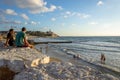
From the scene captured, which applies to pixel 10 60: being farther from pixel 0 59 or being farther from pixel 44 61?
pixel 44 61

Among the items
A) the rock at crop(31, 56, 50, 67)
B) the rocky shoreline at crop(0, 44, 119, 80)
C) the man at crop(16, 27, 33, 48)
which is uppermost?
the man at crop(16, 27, 33, 48)

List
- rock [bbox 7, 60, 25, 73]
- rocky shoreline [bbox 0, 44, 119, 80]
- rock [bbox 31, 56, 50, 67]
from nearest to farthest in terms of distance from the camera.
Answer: rocky shoreline [bbox 0, 44, 119, 80], rock [bbox 7, 60, 25, 73], rock [bbox 31, 56, 50, 67]

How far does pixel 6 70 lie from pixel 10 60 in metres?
0.32

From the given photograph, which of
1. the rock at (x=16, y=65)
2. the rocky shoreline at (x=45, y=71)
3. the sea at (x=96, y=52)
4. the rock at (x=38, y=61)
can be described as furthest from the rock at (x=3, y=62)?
the sea at (x=96, y=52)

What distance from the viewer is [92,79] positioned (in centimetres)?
411

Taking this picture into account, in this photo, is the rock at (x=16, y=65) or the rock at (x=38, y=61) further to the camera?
the rock at (x=38, y=61)

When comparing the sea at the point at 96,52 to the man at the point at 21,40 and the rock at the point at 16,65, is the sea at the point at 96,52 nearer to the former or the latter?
the man at the point at 21,40

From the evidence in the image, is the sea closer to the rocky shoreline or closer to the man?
the man

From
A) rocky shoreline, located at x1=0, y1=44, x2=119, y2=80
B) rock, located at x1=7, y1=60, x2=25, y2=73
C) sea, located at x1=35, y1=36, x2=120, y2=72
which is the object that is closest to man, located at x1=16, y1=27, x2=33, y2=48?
rocky shoreline, located at x1=0, y1=44, x2=119, y2=80

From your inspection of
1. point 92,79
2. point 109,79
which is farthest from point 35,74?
point 109,79

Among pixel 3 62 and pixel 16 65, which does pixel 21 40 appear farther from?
pixel 16 65

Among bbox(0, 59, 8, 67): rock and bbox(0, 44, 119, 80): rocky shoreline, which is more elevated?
bbox(0, 59, 8, 67): rock

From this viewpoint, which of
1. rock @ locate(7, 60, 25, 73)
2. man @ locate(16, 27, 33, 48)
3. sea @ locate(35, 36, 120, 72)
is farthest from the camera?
sea @ locate(35, 36, 120, 72)

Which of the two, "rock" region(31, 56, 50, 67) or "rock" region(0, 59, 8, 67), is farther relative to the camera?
"rock" region(31, 56, 50, 67)
